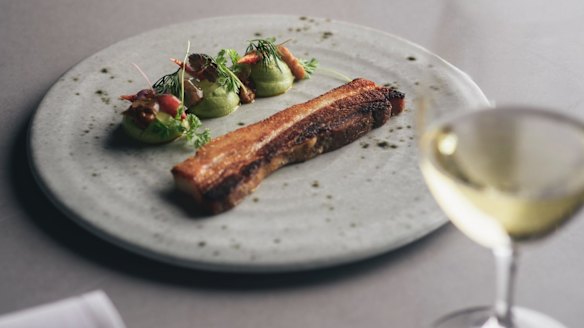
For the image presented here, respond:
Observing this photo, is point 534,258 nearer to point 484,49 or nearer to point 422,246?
point 422,246

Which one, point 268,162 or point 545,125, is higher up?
point 545,125

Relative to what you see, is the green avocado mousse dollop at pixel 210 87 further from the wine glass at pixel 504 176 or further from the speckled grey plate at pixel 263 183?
the wine glass at pixel 504 176

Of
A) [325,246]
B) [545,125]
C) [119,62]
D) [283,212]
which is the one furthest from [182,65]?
[545,125]

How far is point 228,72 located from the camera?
1.96m

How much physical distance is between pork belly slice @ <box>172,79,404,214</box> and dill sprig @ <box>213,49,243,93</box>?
180 millimetres

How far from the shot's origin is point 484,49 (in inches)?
88.2

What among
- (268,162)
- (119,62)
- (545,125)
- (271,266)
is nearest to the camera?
(545,125)

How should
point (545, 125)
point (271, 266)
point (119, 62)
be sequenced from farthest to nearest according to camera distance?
point (119, 62)
point (271, 266)
point (545, 125)

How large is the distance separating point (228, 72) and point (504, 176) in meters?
0.97

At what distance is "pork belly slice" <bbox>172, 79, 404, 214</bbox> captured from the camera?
1565 mm

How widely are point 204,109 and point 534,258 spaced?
0.86 meters

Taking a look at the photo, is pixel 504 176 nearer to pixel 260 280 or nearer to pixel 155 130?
pixel 260 280

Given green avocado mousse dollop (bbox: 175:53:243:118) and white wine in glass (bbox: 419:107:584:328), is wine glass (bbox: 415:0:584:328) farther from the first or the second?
green avocado mousse dollop (bbox: 175:53:243:118)

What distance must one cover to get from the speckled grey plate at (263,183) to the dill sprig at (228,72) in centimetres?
7
